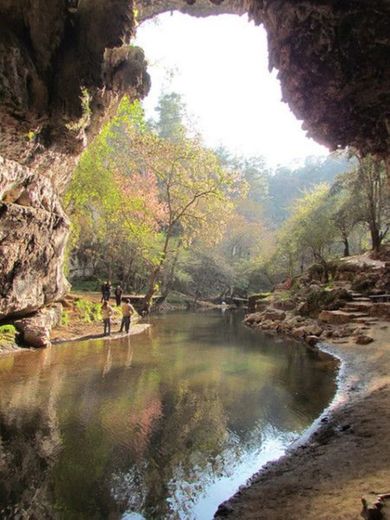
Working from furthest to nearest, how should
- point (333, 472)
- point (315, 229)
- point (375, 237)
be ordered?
point (315, 229)
point (375, 237)
point (333, 472)

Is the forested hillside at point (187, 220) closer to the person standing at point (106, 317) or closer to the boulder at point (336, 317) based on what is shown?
the boulder at point (336, 317)

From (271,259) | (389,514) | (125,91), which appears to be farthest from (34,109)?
(271,259)

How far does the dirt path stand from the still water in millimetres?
379

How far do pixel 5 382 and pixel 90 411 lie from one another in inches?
111

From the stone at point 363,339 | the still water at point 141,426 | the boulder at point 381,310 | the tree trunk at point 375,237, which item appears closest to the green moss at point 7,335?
the still water at point 141,426

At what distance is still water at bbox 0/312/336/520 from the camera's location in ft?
15.8

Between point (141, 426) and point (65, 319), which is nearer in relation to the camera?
point (141, 426)

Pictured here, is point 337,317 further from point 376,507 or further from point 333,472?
point 376,507

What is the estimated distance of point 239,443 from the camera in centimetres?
662

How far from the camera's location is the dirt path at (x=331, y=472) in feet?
13.9

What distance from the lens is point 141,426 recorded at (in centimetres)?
707

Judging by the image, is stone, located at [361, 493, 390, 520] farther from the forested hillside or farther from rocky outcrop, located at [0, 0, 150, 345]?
the forested hillside

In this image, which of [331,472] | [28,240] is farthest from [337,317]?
[331,472]

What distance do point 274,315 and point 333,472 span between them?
18900mm
